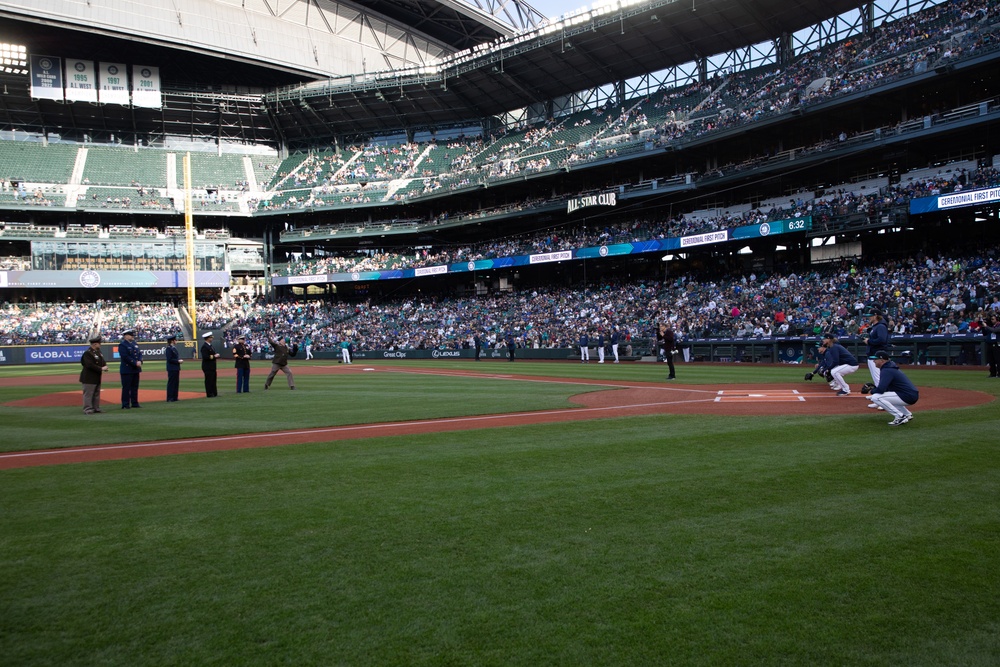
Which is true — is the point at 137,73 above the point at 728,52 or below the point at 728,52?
above

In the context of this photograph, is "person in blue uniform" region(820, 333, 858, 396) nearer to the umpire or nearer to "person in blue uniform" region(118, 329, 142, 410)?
the umpire

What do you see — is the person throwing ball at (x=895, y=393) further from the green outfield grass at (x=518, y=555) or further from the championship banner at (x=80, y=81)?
the championship banner at (x=80, y=81)

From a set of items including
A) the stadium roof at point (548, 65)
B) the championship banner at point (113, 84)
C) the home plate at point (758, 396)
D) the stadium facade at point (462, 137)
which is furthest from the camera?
the championship banner at point (113, 84)

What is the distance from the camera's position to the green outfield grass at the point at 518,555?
319 cm

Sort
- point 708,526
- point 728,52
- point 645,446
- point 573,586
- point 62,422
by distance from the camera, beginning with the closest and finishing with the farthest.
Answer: point 573,586
point 708,526
point 645,446
point 62,422
point 728,52

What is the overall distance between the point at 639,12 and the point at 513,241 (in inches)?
697

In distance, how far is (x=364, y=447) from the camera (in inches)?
347

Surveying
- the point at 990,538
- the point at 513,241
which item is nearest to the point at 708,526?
the point at 990,538

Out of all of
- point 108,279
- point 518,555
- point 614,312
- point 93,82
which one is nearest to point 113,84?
point 93,82

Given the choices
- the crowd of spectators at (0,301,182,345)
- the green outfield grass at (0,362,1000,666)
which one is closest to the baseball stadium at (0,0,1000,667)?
the green outfield grass at (0,362,1000,666)

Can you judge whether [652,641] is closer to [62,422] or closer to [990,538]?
[990,538]

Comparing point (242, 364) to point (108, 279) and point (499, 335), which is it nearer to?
point (499, 335)

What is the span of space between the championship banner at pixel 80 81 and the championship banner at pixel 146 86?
307 cm

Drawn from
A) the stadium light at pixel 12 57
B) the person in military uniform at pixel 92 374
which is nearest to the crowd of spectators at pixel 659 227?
the stadium light at pixel 12 57
